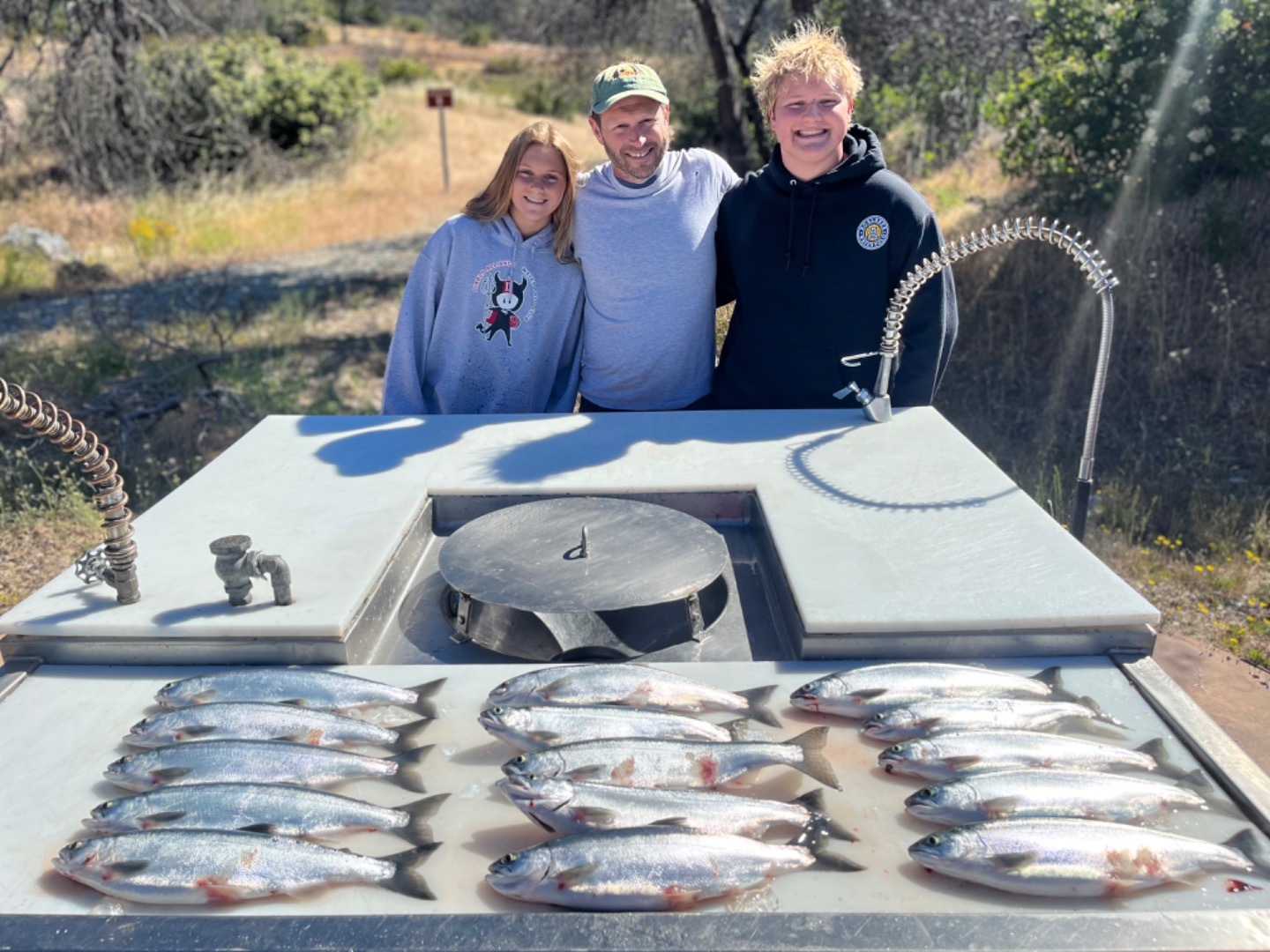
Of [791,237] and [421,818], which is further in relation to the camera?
[791,237]

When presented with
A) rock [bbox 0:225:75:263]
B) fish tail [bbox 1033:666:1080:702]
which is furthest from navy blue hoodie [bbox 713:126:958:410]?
rock [bbox 0:225:75:263]

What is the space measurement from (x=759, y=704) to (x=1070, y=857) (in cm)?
68

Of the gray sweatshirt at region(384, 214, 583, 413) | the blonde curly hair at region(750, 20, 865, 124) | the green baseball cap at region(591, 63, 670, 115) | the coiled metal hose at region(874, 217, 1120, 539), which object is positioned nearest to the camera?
the coiled metal hose at region(874, 217, 1120, 539)

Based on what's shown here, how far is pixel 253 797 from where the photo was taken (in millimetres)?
1922

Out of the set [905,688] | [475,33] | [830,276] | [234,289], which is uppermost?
[475,33]

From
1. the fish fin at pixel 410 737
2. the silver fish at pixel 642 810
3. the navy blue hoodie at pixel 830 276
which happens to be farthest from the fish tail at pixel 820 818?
the navy blue hoodie at pixel 830 276

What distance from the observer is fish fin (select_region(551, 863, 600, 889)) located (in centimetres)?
172

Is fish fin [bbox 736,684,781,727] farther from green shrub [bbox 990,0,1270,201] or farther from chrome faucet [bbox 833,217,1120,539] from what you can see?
green shrub [bbox 990,0,1270,201]

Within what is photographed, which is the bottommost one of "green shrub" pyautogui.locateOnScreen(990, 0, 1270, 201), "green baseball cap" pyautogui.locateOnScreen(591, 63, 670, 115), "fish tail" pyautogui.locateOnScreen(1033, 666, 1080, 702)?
"fish tail" pyautogui.locateOnScreen(1033, 666, 1080, 702)

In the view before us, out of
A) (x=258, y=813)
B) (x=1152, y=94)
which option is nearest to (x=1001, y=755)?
(x=258, y=813)

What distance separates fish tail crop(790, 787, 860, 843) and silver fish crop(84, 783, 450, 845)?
68cm

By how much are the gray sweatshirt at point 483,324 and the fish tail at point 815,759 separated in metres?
2.43

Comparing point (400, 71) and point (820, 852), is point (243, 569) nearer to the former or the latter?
point (820, 852)

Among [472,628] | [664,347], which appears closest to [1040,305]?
[664,347]
